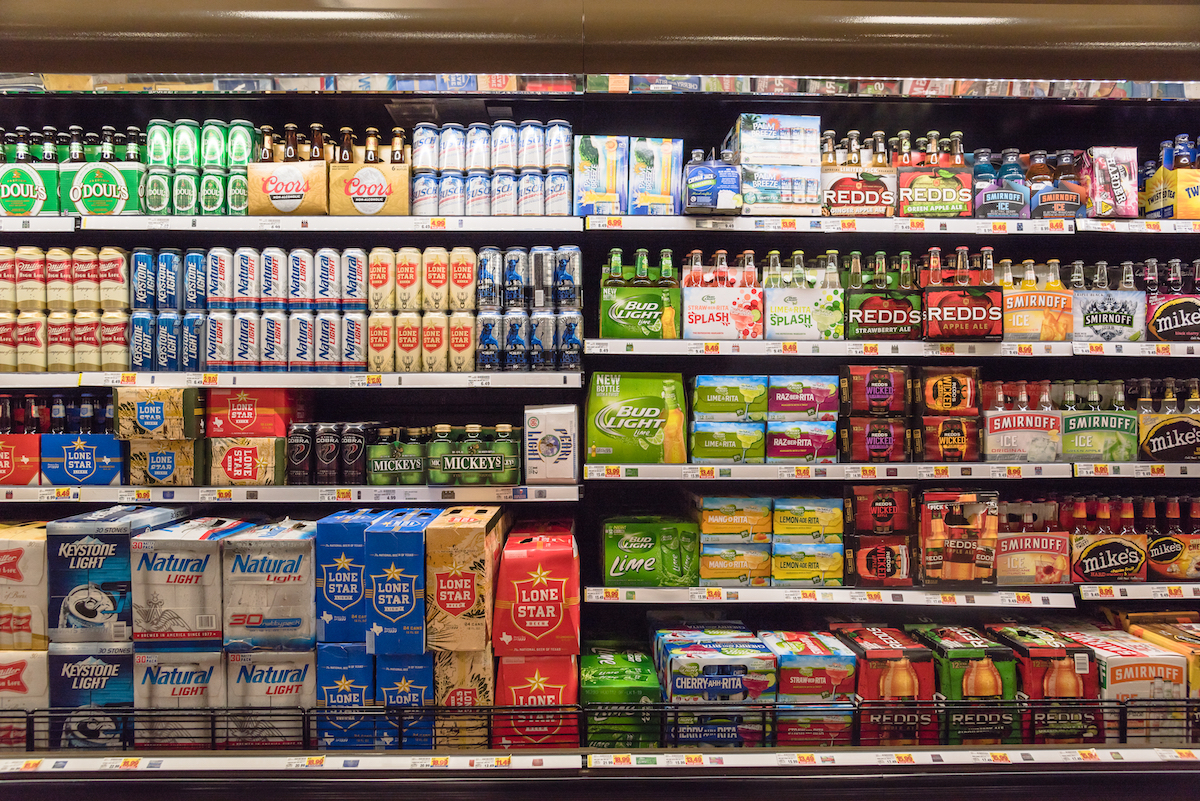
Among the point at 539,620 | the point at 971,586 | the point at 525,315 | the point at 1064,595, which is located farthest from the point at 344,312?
the point at 1064,595

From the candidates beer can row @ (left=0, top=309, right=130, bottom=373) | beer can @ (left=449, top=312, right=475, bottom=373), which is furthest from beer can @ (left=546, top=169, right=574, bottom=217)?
beer can row @ (left=0, top=309, right=130, bottom=373)

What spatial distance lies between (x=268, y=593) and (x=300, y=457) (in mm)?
572

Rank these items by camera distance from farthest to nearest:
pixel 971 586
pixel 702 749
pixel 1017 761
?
1. pixel 971 586
2. pixel 702 749
3. pixel 1017 761

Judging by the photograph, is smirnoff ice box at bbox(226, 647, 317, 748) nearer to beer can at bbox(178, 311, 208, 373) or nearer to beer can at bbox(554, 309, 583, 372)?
beer can at bbox(178, 311, 208, 373)

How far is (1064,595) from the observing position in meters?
2.29

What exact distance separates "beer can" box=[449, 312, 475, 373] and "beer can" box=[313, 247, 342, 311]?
465 mm

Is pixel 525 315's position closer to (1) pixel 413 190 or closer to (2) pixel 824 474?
(1) pixel 413 190

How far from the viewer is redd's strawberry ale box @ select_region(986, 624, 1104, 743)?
199cm

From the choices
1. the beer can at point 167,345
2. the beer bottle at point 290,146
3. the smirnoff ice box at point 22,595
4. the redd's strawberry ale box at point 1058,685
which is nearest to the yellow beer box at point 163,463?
the beer can at point 167,345

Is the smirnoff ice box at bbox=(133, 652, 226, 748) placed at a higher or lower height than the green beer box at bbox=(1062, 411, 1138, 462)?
lower

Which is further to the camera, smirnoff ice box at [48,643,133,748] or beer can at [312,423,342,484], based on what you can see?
beer can at [312,423,342,484]

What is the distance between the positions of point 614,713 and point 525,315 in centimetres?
137

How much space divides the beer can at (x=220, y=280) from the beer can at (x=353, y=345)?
44 centimetres

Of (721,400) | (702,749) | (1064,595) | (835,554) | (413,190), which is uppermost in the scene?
(413,190)
